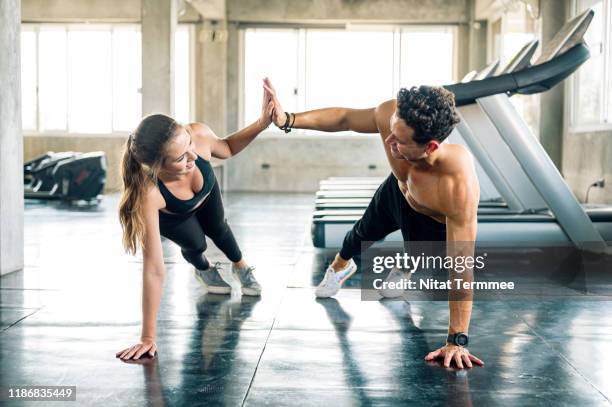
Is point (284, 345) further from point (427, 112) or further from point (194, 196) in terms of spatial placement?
point (427, 112)

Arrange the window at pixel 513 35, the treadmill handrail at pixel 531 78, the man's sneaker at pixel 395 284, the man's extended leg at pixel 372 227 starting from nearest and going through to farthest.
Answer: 1. the man's extended leg at pixel 372 227
2. the man's sneaker at pixel 395 284
3. the treadmill handrail at pixel 531 78
4. the window at pixel 513 35

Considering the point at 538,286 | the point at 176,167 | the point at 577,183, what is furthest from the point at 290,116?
the point at 577,183

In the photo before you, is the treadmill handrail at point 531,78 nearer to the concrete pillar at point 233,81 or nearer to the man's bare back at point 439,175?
the man's bare back at point 439,175

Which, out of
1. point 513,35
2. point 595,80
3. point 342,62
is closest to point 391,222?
point 595,80

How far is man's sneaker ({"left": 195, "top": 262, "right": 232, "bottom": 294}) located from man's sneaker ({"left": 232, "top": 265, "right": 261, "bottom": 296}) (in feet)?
0.22

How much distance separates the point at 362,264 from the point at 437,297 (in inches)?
37.0


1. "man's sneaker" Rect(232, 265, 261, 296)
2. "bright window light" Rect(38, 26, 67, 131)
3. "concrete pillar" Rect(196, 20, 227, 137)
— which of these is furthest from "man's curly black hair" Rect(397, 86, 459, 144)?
"bright window light" Rect(38, 26, 67, 131)

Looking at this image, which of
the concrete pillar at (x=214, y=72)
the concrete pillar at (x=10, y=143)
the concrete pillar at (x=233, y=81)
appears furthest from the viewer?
the concrete pillar at (x=233, y=81)

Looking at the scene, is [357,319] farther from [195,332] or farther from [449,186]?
[449,186]

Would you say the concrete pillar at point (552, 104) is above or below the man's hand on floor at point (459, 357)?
above

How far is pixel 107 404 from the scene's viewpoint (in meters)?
1.89

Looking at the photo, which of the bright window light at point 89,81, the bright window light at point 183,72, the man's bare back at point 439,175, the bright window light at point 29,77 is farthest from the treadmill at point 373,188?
the bright window light at point 29,77

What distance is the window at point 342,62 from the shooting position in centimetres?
1300

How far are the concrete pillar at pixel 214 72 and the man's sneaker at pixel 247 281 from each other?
9237 mm
